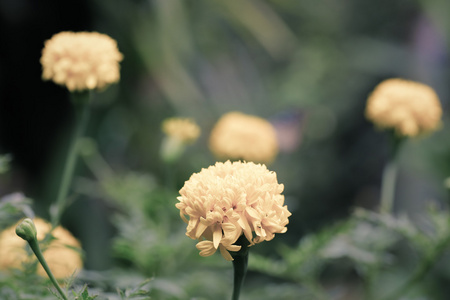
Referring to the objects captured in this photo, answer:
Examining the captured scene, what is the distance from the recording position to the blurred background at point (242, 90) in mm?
1459

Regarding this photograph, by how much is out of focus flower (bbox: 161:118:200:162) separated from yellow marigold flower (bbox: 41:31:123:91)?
0.62ft

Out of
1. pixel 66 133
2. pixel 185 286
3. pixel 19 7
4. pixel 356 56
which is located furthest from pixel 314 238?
pixel 356 56

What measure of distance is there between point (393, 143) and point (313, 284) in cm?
27

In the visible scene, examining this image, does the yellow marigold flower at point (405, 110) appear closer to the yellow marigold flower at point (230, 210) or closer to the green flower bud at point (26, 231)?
the yellow marigold flower at point (230, 210)

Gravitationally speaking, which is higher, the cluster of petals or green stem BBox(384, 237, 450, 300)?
the cluster of petals

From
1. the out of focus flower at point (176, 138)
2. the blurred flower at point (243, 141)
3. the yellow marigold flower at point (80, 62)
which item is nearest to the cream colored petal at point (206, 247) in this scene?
the yellow marigold flower at point (80, 62)

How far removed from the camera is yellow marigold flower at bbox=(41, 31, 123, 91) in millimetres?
564

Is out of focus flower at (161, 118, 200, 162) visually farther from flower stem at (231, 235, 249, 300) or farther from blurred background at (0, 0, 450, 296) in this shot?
flower stem at (231, 235, 249, 300)

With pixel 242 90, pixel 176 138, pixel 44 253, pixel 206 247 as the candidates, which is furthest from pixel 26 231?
pixel 242 90

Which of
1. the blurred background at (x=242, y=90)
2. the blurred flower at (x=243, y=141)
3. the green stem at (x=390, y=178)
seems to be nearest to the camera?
the green stem at (x=390, y=178)

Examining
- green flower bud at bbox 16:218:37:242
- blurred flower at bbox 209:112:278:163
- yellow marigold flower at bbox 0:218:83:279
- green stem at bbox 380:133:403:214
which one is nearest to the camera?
green flower bud at bbox 16:218:37:242

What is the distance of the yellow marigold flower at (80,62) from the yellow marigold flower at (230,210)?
0.86 feet

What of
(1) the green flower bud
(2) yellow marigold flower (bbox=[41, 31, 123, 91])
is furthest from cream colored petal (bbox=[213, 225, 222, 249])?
(2) yellow marigold flower (bbox=[41, 31, 123, 91])

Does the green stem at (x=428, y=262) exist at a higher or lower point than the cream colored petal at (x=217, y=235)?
higher
